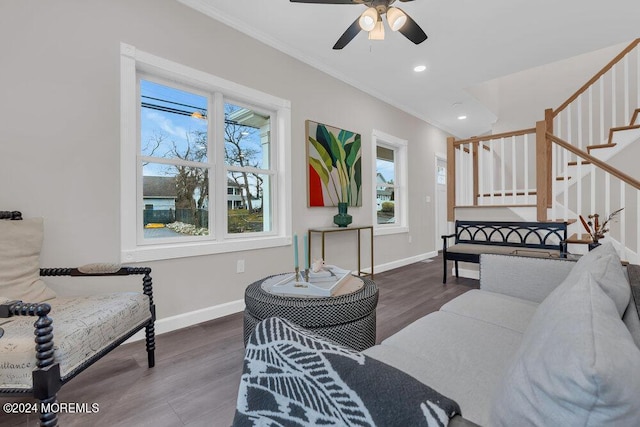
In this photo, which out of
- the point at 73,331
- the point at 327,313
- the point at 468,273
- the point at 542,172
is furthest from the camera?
the point at 468,273

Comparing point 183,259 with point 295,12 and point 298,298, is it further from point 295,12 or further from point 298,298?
point 295,12

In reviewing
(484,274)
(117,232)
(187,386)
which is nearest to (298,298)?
(187,386)

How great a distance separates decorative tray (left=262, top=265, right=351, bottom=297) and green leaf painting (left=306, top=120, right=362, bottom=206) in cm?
158

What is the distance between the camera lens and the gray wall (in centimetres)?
181

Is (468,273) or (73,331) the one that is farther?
(468,273)

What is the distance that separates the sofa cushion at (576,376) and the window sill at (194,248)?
7.83ft

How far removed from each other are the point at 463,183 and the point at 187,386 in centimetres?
412

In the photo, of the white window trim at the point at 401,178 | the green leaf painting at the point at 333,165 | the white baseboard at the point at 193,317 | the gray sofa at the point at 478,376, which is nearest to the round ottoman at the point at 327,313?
the gray sofa at the point at 478,376

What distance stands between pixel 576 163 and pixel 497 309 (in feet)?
11.5

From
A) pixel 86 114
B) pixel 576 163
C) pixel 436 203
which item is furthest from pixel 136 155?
pixel 436 203

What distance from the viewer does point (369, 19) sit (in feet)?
7.20

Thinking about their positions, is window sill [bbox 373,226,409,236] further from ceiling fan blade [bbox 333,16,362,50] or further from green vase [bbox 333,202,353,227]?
ceiling fan blade [bbox 333,16,362,50]

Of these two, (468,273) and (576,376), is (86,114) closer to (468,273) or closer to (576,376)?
(576,376)

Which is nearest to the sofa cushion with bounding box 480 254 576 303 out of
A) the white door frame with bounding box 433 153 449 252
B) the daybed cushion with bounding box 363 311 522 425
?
the daybed cushion with bounding box 363 311 522 425
